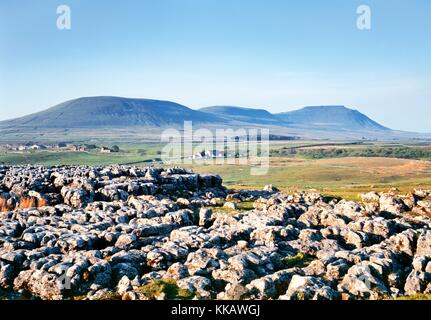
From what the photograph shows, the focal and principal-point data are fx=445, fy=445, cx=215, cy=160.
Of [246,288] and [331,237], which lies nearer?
[246,288]

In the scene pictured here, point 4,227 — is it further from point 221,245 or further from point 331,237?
point 331,237

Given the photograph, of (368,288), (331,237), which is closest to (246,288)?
(368,288)

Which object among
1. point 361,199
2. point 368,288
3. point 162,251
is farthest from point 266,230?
point 361,199

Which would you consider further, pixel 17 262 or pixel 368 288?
pixel 17 262
